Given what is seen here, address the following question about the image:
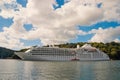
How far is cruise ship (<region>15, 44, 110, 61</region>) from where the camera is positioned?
505 ft

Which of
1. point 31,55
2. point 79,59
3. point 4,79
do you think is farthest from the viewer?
point 79,59

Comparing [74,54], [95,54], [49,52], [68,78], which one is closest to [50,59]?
[49,52]

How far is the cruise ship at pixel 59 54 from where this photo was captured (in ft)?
505

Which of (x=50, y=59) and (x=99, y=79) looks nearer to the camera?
(x=99, y=79)

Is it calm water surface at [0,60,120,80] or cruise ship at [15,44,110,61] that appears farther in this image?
cruise ship at [15,44,110,61]

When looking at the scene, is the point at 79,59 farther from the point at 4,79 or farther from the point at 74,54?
the point at 4,79

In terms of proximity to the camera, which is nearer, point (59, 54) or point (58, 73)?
point (58, 73)

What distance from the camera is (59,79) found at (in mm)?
47156

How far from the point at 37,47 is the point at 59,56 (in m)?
15.1

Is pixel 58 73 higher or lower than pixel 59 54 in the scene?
lower

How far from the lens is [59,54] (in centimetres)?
15988

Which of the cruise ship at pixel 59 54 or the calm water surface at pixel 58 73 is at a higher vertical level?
the cruise ship at pixel 59 54

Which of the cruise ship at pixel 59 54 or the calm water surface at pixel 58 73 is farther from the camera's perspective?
the cruise ship at pixel 59 54

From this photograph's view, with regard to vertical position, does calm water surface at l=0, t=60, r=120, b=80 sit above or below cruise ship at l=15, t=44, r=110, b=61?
below
